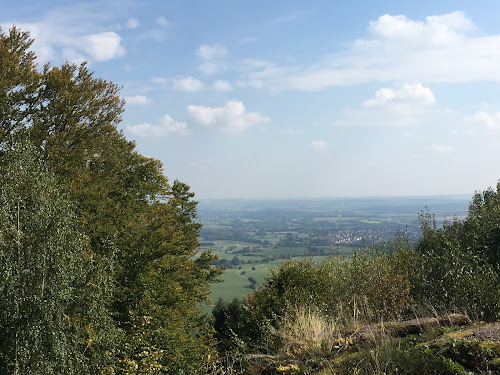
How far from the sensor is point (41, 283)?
10930mm

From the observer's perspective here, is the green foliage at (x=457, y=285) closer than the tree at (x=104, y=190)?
Yes

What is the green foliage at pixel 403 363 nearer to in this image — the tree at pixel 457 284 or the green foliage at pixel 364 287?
the green foliage at pixel 364 287

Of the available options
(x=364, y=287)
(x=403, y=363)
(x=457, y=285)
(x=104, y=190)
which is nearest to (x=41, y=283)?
(x=104, y=190)

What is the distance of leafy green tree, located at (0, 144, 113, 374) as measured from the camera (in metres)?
10.4

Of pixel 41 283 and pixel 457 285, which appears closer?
pixel 457 285

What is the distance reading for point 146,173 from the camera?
2366cm

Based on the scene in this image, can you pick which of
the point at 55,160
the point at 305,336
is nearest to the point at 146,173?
the point at 55,160

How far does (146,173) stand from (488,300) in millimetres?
→ 19180

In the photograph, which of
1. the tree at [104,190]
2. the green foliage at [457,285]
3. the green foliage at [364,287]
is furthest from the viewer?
the tree at [104,190]

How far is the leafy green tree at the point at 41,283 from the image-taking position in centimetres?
1039

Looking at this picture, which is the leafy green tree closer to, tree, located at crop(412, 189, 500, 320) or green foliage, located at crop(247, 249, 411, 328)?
green foliage, located at crop(247, 249, 411, 328)

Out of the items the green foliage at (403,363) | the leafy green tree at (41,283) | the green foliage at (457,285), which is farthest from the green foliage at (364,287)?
the leafy green tree at (41,283)

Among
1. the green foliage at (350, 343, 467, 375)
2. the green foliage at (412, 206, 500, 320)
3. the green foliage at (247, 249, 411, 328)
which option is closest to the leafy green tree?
the green foliage at (247, 249, 411, 328)

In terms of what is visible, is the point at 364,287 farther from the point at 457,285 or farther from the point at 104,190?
the point at 104,190
